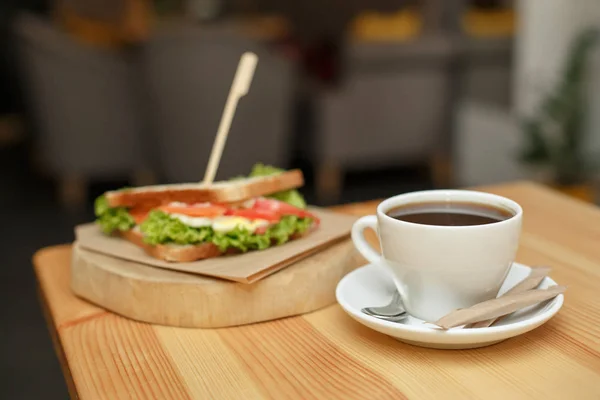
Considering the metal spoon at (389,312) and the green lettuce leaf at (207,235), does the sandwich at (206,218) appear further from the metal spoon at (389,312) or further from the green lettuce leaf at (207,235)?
the metal spoon at (389,312)

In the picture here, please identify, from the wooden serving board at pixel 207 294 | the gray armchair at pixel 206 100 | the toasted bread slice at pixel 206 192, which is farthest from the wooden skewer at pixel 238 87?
the gray armchair at pixel 206 100

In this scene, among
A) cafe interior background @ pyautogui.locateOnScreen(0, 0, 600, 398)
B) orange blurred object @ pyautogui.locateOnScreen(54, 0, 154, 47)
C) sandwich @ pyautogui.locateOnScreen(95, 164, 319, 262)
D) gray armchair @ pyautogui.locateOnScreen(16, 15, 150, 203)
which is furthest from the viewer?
orange blurred object @ pyautogui.locateOnScreen(54, 0, 154, 47)

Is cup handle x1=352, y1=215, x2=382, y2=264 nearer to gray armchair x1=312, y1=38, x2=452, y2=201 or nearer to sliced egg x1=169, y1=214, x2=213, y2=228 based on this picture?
sliced egg x1=169, y1=214, x2=213, y2=228

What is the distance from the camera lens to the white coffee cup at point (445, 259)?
0.67 m

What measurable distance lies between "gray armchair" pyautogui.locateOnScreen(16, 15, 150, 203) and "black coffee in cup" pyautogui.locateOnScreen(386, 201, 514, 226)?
3241 millimetres

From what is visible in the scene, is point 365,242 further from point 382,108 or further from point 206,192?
point 382,108

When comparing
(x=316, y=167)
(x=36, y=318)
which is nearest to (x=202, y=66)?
(x=316, y=167)

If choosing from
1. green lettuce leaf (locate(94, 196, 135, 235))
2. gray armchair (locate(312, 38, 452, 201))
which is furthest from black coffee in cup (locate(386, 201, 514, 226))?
gray armchair (locate(312, 38, 452, 201))

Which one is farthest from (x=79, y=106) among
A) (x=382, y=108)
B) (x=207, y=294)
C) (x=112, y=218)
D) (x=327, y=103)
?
(x=207, y=294)

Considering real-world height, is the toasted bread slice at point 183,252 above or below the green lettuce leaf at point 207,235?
below

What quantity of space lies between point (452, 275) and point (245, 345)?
0.22 meters

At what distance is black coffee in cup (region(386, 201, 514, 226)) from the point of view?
0.73 m

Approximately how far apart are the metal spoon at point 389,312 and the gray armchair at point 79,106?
129 inches

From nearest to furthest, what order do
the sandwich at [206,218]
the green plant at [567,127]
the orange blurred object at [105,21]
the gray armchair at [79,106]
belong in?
the sandwich at [206,218], the green plant at [567,127], the gray armchair at [79,106], the orange blurred object at [105,21]
